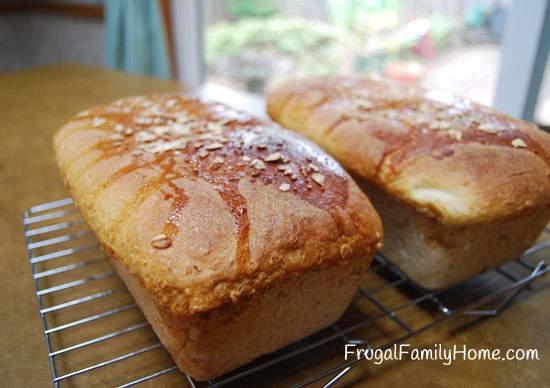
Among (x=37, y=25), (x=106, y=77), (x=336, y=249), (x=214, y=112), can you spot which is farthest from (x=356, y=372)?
(x=37, y=25)

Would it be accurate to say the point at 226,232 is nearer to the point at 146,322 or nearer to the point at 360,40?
the point at 146,322

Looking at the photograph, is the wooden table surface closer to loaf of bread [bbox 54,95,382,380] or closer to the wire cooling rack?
the wire cooling rack

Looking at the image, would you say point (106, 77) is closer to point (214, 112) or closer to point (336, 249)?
point (214, 112)

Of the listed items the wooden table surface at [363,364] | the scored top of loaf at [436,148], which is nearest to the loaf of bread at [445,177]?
the scored top of loaf at [436,148]

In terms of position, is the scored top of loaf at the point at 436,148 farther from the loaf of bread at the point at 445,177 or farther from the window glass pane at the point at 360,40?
the window glass pane at the point at 360,40

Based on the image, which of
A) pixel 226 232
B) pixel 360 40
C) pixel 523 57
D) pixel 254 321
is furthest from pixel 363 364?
pixel 360 40

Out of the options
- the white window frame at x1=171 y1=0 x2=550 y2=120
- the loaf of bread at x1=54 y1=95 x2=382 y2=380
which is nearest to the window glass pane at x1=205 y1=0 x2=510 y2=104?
the white window frame at x1=171 y1=0 x2=550 y2=120
